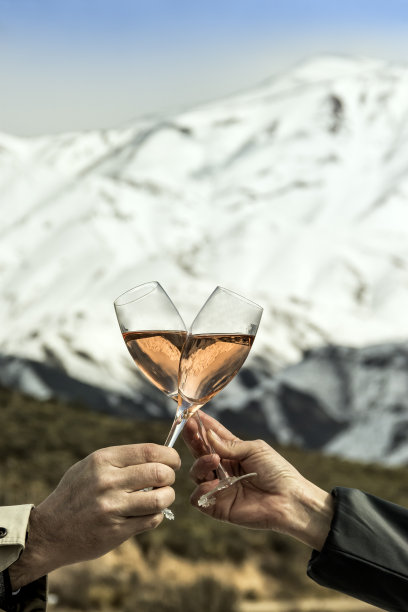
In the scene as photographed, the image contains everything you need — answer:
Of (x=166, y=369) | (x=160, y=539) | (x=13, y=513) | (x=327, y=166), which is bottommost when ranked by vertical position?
(x=327, y=166)

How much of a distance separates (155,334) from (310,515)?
0.54 meters

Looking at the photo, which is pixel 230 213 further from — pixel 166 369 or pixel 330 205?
pixel 166 369

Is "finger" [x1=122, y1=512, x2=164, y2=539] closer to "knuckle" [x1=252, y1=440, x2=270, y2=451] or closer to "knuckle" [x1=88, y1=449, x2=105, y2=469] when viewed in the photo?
"knuckle" [x1=88, y1=449, x2=105, y2=469]

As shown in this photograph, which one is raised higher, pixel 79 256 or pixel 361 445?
pixel 79 256

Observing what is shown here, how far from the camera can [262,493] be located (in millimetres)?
1906

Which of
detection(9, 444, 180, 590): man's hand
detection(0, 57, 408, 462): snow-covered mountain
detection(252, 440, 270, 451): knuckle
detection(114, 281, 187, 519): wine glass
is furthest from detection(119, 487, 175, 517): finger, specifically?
detection(0, 57, 408, 462): snow-covered mountain

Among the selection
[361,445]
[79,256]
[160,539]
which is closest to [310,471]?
[160,539]

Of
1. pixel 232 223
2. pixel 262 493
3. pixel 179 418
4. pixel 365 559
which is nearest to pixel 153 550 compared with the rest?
pixel 262 493

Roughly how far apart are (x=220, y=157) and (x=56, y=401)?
231ft

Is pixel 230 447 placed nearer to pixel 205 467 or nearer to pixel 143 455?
pixel 205 467

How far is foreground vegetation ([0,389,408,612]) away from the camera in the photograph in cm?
889

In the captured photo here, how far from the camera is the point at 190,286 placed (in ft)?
201

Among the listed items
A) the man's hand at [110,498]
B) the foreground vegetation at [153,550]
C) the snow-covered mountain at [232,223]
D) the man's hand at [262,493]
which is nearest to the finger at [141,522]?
the man's hand at [110,498]

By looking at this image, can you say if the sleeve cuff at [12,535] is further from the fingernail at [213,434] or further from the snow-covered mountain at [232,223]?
the snow-covered mountain at [232,223]
